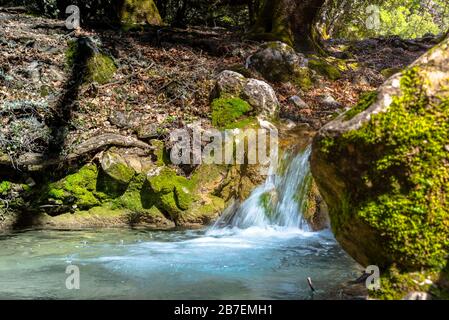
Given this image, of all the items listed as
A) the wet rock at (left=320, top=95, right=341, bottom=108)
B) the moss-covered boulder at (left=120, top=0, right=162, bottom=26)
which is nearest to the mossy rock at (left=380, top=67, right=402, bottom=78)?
the wet rock at (left=320, top=95, right=341, bottom=108)

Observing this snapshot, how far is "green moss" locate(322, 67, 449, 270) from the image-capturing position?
3.14 m

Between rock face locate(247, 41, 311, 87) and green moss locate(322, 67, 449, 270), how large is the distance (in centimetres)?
748

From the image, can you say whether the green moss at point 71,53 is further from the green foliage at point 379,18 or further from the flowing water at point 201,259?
the green foliage at point 379,18

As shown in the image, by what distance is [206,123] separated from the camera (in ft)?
28.7

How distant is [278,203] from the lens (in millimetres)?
7672

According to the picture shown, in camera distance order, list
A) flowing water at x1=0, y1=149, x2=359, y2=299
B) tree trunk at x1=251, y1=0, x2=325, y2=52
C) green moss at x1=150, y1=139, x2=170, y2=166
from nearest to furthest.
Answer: flowing water at x1=0, y1=149, x2=359, y2=299 < green moss at x1=150, y1=139, x2=170, y2=166 < tree trunk at x1=251, y1=0, x2=325, y2=52

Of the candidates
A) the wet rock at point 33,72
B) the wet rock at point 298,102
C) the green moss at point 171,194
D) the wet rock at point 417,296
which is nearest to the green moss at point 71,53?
the wet rock at point 33,72

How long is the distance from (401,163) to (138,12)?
12.0m

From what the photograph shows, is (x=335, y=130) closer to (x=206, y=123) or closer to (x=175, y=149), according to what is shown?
(x=175, y=149)

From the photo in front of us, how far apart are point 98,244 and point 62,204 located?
4.99ft

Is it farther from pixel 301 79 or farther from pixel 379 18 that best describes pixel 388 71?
pixel 379 18

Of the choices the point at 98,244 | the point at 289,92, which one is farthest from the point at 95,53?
the point at 98,244

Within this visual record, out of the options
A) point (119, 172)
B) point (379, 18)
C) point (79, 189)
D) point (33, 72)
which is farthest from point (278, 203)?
point (379, 18)

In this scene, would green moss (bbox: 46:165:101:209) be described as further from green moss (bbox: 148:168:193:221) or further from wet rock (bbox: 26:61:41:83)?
wet rock (bbox: 26:61:41:83)
